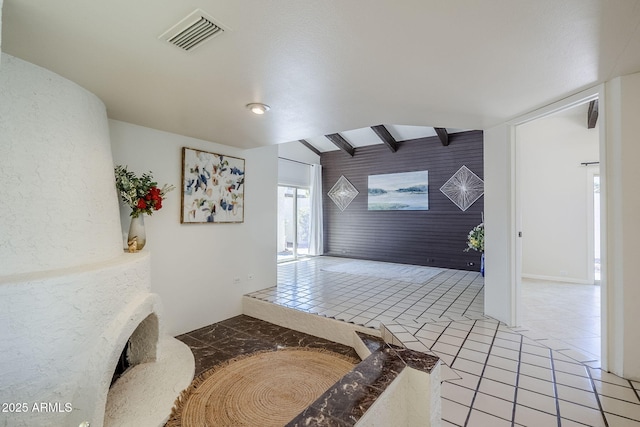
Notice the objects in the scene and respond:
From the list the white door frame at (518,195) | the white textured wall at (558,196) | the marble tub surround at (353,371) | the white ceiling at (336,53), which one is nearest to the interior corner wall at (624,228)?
the white door frame at (518,195)

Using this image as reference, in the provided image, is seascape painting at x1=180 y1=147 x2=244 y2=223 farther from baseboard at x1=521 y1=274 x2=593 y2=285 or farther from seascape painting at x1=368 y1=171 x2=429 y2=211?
baseboard at x1=521 y1=274 x2=593 y2=285

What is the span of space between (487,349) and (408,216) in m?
4.41

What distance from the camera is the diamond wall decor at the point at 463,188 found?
18.2 ft

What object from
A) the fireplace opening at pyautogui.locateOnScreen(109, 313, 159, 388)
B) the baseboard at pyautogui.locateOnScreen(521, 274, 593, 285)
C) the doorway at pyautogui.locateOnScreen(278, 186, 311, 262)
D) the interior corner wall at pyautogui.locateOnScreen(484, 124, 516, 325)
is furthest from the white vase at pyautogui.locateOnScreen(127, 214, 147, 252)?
the baseboard at pyautogui.locateOnScreen(521, 274, 593, 285)

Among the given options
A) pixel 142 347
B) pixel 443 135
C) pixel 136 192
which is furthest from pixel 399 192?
pixel 142 347

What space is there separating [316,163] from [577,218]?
5.64 m

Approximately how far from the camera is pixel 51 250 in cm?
163

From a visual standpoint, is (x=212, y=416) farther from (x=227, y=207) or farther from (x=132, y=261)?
(x=227, y=207)

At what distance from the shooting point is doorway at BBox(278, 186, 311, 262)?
697 centimetres

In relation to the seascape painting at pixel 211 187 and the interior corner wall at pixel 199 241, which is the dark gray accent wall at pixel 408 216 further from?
the seascape painting at pixel 211 187

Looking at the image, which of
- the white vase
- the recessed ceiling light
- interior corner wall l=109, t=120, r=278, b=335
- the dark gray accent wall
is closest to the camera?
the recessed ceiling light

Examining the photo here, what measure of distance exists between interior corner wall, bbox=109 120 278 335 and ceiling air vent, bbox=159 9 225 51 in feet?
5.63

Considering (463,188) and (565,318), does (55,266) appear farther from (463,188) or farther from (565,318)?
(463,188)

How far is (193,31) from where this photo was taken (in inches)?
53.6
